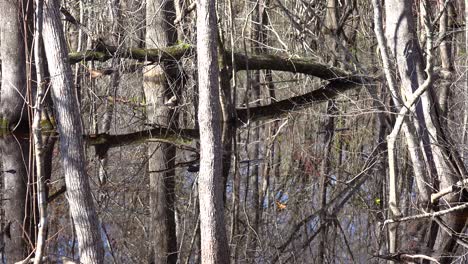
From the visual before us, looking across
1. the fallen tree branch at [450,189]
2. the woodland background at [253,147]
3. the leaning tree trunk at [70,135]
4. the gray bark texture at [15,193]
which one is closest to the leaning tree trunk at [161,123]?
the woodland background at [253,147]

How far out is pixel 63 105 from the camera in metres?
5.22

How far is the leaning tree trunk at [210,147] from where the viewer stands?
5.51m

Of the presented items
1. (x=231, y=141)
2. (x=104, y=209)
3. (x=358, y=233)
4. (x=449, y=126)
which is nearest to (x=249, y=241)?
(x=358, y=233)

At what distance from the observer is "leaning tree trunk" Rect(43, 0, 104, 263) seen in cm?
522

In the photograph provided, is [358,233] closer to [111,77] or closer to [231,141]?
[231,141]

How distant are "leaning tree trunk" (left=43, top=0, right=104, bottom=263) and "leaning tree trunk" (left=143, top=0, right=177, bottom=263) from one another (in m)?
1.56

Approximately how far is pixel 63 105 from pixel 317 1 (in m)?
8.11

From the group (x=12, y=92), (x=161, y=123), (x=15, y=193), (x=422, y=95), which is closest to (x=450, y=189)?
(x=422, y=95)

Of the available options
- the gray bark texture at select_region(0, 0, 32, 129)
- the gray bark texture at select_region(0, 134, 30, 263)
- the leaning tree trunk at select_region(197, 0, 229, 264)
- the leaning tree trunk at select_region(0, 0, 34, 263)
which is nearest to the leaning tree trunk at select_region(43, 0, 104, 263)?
the gray bark texture at select_region(0, 134, 30, 263)

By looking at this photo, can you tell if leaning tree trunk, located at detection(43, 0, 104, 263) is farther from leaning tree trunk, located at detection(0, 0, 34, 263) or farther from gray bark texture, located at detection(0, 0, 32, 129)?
gray bark texture, located at detection(0, 0, 32, 129)

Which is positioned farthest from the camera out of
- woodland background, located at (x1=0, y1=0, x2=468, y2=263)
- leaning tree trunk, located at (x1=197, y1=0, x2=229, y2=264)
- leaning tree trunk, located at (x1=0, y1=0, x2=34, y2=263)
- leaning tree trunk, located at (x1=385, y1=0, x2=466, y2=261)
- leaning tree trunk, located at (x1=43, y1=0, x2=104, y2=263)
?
leaning tree trunk, located at (x1=0, y1=0, x2=34, y2=263)

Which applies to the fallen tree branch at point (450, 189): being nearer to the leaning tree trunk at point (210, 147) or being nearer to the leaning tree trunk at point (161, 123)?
the leaning tree trunk at point (210, 147)

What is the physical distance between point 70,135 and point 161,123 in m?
6.35

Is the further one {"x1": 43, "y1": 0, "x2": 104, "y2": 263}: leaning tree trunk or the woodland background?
the woodland background
